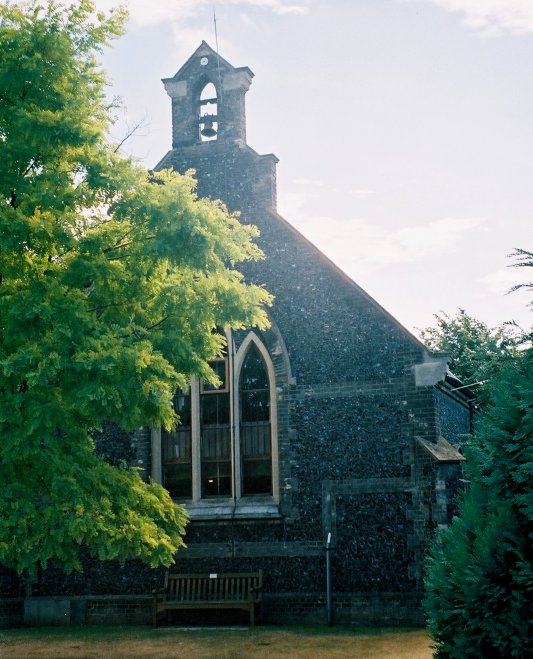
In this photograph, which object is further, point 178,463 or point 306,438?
point 178,463

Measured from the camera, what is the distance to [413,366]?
15008 millimetres

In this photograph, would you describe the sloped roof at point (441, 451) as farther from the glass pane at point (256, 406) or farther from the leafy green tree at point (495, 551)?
the leafy green tree at point (495, 551)

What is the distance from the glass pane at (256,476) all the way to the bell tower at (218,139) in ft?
15.4

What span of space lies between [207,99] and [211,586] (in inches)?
381

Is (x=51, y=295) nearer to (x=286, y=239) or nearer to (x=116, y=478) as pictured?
(x=116, y=478)

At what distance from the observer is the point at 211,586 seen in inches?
599

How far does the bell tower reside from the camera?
54.3ft

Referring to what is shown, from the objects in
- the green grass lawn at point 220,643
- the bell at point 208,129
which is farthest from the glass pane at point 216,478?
the bell at point 208,129

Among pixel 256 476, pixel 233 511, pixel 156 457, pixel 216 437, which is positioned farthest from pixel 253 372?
pixel 233 511

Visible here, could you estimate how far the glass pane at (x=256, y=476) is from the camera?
15.9 meters

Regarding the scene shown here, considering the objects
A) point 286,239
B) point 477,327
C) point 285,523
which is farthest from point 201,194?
point 477,327

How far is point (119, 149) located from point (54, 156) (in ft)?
3.44

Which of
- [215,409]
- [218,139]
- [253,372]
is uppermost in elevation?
[218,139]

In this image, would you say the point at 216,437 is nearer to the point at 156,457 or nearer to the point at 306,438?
the point at 156,457
